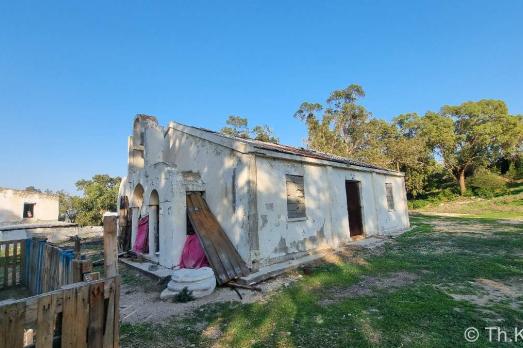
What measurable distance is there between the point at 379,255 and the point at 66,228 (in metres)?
19.3

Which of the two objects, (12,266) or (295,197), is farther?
(295,197)

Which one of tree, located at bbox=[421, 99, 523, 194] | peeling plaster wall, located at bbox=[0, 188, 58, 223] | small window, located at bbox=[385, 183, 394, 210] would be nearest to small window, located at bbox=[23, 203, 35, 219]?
peeling plaster wall, located at bbox=[0, 188, 58, 223]

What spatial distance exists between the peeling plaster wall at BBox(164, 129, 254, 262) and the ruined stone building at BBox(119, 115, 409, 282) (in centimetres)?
3

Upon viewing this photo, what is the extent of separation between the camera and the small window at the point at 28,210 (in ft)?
84.0

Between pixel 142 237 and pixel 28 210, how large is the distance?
76.5 feet

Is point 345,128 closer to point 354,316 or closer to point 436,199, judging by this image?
point 436,199

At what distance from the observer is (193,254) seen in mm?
7629

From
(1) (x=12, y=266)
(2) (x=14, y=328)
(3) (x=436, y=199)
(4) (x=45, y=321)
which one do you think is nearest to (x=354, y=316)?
(4) (x=45, y=321)

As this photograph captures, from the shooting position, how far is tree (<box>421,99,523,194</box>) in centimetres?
3094

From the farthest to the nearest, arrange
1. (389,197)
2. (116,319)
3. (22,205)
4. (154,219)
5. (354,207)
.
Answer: (22,205) < (389,197) < (354,207) < (154,219) < (116,319)

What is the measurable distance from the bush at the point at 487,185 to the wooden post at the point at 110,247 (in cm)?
3714

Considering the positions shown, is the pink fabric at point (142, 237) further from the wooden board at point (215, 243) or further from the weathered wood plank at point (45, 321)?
the weathered wood plank at point (45, 321)

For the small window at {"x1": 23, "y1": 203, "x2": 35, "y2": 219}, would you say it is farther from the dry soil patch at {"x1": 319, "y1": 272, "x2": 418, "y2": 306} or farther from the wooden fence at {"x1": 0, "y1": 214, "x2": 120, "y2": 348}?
the dry soil patch at {"x1": 319, "y1": 272, "x2": 418, "y2": 306}

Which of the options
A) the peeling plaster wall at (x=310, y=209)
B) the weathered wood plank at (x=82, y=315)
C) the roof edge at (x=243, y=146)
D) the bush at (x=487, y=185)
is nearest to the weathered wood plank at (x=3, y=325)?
the weathered wood plank at (x=82, y=315)
